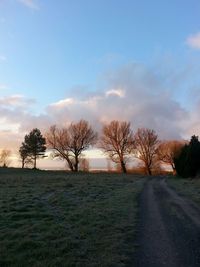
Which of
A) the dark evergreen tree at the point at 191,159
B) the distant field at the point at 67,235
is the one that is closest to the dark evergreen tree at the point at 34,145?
the dark evergreen tree at the point at 191,159

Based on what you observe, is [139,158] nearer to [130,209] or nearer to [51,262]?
[130,209]

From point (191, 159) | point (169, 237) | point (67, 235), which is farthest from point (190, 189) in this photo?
point (191, 159)

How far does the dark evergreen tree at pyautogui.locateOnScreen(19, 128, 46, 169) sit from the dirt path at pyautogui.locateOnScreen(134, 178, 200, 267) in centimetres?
8152

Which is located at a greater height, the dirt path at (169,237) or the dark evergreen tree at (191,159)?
the dark evergreen tree at (191,159)

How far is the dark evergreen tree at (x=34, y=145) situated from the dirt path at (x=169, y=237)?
81524 mm

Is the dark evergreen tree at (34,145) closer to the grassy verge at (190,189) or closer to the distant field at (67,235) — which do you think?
the grassy verge at (190,189)

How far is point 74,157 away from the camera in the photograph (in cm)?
9425

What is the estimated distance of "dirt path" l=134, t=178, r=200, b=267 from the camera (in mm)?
9008

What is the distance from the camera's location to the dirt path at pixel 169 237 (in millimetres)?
9008

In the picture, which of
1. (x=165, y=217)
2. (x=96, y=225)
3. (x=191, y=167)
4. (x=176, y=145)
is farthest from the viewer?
(x=176, y=145)

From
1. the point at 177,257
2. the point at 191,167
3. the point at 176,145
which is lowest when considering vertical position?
the point at 177,257

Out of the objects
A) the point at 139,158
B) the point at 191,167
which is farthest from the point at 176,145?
the point at 191,167

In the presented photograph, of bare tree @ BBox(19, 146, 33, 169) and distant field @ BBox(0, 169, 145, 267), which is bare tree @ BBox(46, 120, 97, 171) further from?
distant field @ BBox(0, 169, 145, 267)

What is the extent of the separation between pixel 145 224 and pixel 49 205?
750 centimetres
